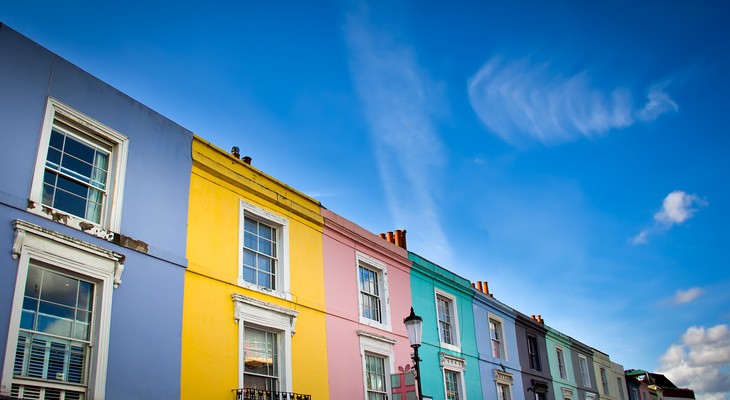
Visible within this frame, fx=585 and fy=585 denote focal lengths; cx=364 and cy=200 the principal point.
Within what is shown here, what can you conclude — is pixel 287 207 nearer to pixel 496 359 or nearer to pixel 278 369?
pixel 278 369

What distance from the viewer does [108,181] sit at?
985 cm

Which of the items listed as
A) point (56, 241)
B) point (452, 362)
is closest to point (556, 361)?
point (452, 362)

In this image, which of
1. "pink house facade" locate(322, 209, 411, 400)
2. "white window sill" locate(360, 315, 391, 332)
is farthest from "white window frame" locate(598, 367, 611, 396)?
"white window sill" locate(360, 315, 391, 332)

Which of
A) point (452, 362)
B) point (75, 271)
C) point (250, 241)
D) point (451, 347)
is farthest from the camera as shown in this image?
point (451, 347)

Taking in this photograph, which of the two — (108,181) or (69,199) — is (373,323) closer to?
(108,181)

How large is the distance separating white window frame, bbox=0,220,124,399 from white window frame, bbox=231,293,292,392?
9.02ft

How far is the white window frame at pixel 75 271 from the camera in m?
7.81

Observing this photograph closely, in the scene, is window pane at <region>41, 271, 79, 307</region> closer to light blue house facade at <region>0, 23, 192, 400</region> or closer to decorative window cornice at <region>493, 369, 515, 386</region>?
light blue house facade at <region>0, 23, 192, 400</region>

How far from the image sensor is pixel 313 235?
1439cm

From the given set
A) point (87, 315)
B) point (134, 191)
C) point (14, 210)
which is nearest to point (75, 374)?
point (87, 315)

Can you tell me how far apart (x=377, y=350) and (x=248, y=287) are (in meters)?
4.56

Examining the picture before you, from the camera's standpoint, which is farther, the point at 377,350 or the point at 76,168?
the point at 377,350

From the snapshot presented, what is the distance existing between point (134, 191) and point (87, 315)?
230 cm

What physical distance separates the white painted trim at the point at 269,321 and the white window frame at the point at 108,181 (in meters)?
2.90
